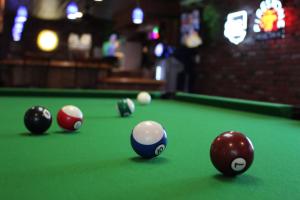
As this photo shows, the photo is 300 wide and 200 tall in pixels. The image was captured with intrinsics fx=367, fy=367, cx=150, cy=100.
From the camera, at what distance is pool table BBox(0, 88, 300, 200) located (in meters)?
1.19

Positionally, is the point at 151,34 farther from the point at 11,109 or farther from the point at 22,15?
the point at 11,109

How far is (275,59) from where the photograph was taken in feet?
22.5

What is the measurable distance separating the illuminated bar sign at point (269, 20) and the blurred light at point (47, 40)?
8.84 meters

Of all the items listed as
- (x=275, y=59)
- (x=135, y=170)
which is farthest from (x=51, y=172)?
(x=275, y=59)

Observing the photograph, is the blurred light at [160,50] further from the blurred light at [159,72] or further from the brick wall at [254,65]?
the brick wall at [254,65]

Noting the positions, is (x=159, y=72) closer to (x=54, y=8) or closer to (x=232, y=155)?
(x=54, y=8)

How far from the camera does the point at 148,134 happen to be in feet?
5.58

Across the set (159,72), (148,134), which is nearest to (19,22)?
(159,72)

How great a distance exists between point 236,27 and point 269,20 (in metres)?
1.21

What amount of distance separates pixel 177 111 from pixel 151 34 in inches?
407

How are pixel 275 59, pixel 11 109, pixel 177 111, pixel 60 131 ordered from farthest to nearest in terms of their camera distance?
pixel 275 59
pixel 177 111
pixel 11 109
pixel 60 131

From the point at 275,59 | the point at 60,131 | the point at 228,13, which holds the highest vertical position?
the point at 228,13

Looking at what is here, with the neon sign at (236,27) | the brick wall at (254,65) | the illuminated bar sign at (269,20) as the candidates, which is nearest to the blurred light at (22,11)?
the brick wall at (254,65)

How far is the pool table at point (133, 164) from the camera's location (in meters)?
1.19
